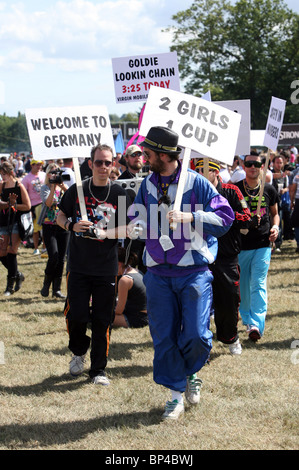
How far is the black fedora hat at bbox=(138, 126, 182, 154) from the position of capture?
15.8 feet

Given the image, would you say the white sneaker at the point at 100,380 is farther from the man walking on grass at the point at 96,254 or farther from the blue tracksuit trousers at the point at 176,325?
the blue tracksuit trousers at the point at 176,325

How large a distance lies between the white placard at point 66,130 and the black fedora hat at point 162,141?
147 cm

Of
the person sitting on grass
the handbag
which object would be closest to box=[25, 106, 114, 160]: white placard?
the person sitting on grass

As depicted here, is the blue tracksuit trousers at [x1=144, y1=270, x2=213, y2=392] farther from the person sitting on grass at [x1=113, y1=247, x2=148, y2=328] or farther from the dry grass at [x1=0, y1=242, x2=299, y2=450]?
the person sitting on grass at [x1=113, y1=247, x2=148, y2=328]

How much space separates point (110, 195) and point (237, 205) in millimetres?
1429

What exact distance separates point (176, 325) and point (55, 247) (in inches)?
201

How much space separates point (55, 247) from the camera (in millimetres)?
9812

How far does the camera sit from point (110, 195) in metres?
5.79

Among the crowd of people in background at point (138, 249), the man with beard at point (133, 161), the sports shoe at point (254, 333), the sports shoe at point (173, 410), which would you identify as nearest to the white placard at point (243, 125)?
the crowd of people in background at point (138, 249)

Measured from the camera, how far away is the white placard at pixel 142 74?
9.16 meters

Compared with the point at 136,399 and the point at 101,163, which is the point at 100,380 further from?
the point at 101,163

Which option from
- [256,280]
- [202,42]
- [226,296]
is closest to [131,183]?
[256,280]

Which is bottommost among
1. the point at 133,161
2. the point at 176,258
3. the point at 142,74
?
the point at 176,258
